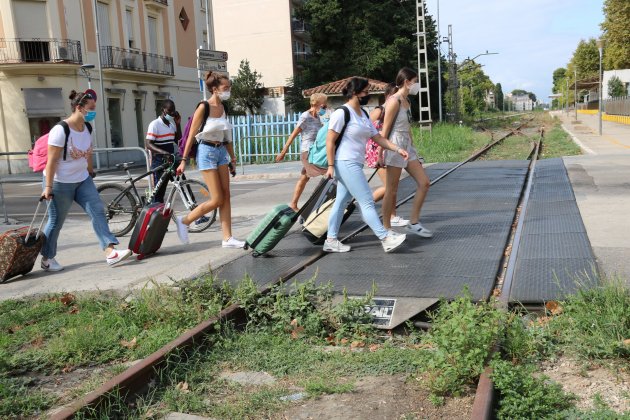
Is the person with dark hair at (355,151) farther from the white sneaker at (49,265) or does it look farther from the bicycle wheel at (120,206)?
→ the bicycle wheel at (120,206)

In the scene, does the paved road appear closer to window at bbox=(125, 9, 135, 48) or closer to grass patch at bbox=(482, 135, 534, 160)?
grass patch at bbox=(482, 135, 534, 160)

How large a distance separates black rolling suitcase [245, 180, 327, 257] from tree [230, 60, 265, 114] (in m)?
38.8

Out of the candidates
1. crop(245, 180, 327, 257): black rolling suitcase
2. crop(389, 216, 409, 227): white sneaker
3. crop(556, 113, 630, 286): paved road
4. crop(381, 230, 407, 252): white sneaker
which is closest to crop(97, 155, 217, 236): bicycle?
crop(245, 180, 327, 257): black rolling suitcase

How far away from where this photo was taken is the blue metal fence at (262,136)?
2353 centimetres

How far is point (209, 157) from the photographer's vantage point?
7074 millimetres

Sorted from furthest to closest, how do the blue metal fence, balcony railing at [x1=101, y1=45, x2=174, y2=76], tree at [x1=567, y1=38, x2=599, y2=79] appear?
tree at [x1=567, y1=38, x2=599, y2=79], balcony railing at [x1=101, y1=45, x2=174, y2=76], the blue metal fence

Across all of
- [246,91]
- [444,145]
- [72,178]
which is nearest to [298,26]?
[246,91]

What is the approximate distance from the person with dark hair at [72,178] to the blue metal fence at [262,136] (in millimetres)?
16510

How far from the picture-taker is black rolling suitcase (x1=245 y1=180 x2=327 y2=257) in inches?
260

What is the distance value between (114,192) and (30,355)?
5.18m

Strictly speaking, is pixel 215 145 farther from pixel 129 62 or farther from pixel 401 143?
pixel 129 62

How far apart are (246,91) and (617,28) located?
110 ft

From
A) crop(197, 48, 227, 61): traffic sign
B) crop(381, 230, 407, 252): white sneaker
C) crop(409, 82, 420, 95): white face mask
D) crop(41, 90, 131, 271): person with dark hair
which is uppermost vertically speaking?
crop(197, 48, 227, 61): traffic sign

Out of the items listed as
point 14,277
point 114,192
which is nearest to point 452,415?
point 14,277
